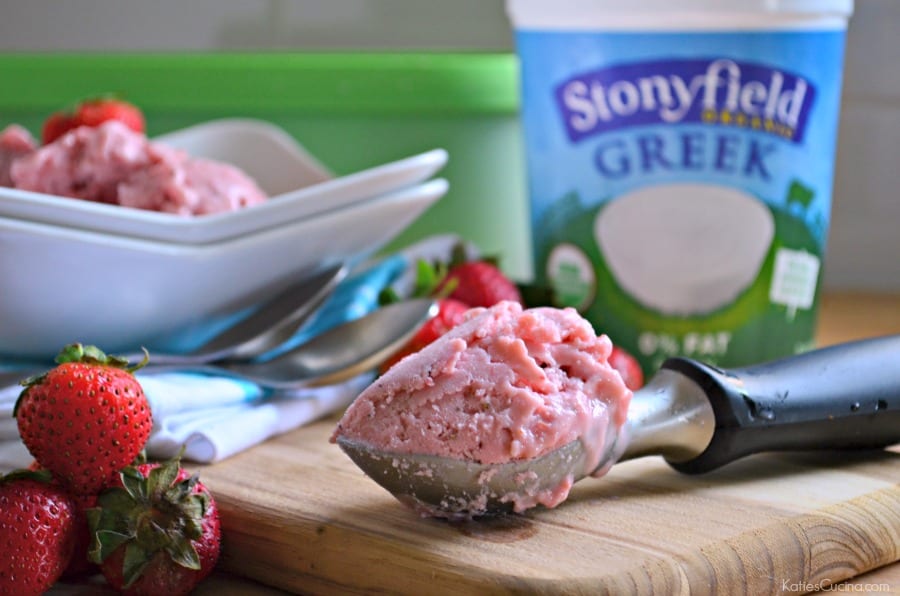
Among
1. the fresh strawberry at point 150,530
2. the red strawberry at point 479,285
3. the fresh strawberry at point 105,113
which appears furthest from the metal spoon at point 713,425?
the fresh strawberry at point 105,113

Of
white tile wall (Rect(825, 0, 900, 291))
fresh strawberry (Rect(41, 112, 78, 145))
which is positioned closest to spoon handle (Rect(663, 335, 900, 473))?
fresh strawberry (Rect(41, 112, 78, 145))

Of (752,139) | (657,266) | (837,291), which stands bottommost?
(837,291)

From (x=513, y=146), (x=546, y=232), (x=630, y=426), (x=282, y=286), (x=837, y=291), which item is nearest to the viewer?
(x=630, y=426)

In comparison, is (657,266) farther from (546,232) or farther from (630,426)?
(630,426)

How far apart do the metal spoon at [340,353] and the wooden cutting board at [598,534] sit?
16 centimetres

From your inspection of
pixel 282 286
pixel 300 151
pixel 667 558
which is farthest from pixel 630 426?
pixel 300 151

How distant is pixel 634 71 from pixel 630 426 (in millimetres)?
505

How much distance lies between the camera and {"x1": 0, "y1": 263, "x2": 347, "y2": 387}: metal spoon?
3.66ft

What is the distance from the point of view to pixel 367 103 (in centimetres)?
154

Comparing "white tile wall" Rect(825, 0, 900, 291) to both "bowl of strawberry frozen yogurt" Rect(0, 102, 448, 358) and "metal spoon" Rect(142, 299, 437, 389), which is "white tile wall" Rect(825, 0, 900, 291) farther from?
"metal spoon" Rect(142, 299, 437, 389)

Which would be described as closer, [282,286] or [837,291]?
[282,286]

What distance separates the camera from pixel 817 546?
0.81 meters

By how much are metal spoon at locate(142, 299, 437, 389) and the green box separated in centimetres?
42

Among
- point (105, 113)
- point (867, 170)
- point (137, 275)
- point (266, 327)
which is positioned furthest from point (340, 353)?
point (867, 170)
